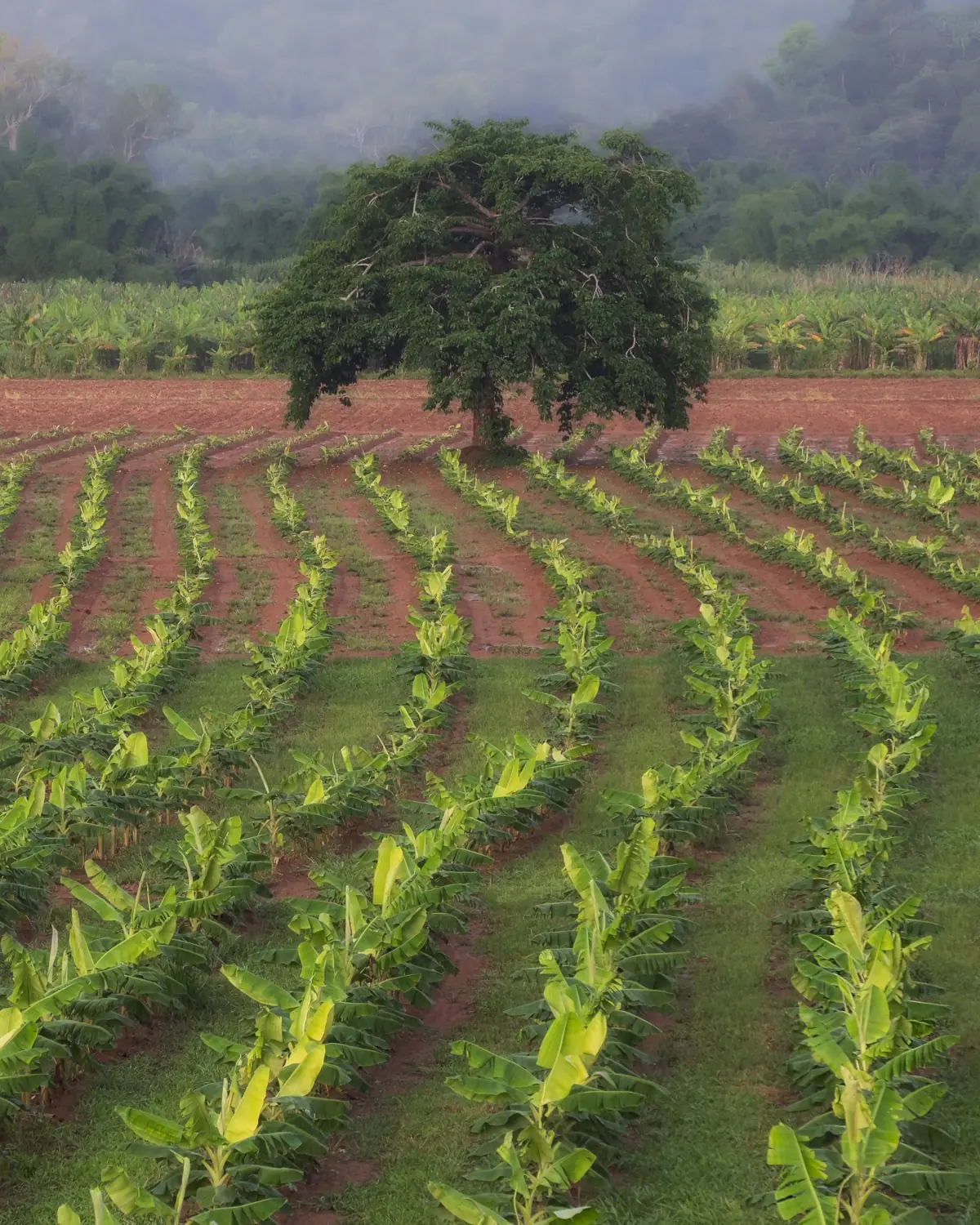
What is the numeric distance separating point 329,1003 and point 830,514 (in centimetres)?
1494

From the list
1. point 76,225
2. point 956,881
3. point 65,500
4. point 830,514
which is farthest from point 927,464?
→ point 76,225

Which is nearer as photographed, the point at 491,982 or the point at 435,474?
the point at 491,982

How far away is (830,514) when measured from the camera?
1958cm

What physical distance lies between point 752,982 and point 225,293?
160 ft

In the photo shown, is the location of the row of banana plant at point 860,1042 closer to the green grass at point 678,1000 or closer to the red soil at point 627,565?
the green grass at point 678,1000

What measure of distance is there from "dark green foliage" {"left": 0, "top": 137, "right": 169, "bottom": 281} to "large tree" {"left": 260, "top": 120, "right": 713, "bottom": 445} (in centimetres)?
5213

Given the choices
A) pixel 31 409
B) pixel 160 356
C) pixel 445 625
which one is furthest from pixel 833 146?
pixel 445 625

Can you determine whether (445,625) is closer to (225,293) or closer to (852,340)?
(852,340)

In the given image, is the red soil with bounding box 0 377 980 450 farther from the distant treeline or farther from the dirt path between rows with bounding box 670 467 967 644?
the distant treeline

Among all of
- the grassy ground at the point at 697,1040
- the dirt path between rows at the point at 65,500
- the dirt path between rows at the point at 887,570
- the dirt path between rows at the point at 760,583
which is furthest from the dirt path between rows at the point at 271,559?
the dirt path between rows at the point at 887,570

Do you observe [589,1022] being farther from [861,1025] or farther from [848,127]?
[848,127]

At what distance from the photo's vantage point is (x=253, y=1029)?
21.4 feet

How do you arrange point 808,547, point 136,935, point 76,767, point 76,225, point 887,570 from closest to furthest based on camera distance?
point 136,935, point 76,767, point 808,547, point 887,570, point 76,225

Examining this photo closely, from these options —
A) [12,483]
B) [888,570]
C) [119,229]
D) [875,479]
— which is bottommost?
[875,479]
